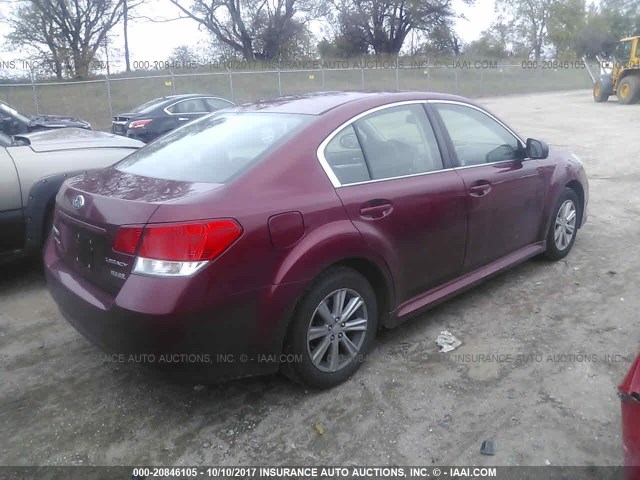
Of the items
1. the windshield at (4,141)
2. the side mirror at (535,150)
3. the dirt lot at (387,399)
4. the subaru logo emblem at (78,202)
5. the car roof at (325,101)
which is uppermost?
the car roof at (325,101)

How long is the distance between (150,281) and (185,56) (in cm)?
4246

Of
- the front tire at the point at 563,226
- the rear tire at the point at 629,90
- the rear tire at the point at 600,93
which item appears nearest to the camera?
the front tire at the point at 563,226

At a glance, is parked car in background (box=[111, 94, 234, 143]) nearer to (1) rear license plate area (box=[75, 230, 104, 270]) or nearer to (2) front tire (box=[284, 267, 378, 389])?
(1) rear license plate area (box=[75, 230, 104, 270])

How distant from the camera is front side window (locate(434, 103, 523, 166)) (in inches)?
151

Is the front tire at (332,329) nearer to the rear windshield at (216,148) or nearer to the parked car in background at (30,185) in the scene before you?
the rear windshield at (216,148)

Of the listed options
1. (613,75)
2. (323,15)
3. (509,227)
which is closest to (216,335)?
(509,227)

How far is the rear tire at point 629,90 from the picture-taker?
23.2m

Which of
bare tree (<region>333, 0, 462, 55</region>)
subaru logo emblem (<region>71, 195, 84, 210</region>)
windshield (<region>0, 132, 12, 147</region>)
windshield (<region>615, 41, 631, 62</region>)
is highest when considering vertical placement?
bare tree (<region>333, 0, 462, 55</region>)

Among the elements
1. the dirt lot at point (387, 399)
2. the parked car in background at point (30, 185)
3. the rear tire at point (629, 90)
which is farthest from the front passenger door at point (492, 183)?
the rear tire at point (629, 90)

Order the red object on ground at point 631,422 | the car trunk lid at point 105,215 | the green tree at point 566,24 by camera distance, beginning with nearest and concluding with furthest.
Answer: the red object on ground at point 631,422 → the car trunk lid at point 105,215 → the green tree at point 566,24

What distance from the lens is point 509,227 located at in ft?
13.6

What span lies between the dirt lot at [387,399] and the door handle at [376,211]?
0.94 meters

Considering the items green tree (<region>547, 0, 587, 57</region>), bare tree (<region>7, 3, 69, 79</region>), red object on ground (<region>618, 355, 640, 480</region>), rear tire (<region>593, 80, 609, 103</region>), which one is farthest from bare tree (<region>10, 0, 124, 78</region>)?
green tree (<region>547, 0, 587, 57</region>)

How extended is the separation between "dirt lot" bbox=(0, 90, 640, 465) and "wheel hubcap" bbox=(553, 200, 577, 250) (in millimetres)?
598
